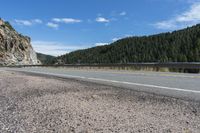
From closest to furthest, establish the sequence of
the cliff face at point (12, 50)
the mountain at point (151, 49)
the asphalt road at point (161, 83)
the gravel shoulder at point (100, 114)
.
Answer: the gravel shoulder at point (100, 114) → the asphalt road at point (161, 83) → the cliff face at point (12, 50) → the mountain at point (151, 49)

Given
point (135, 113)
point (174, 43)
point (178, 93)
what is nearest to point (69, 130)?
point (135, 113)

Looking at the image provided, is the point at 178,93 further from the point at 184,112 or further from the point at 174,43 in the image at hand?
the point at 174,43

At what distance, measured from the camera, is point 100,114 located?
5.94 metres

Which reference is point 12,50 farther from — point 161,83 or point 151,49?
point 151,49

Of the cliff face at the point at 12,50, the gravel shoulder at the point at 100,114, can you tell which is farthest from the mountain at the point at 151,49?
the gravel shoulder at the point at 100,114

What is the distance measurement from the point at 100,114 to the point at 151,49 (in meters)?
153

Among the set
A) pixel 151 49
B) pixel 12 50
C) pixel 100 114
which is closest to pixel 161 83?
→ pixel 100 114

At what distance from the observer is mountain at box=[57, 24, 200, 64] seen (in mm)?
133712

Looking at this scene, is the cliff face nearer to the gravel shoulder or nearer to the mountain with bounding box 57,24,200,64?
the mountain with bounding box 57,24,200,64

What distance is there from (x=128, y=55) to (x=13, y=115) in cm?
16599

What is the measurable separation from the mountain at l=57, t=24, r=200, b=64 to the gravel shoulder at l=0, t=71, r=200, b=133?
103316 millimetres

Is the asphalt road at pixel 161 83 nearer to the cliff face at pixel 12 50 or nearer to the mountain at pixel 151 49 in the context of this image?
the cliff face at pixel 12 50

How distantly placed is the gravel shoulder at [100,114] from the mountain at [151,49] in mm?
103316

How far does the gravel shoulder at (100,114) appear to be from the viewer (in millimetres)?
4961
